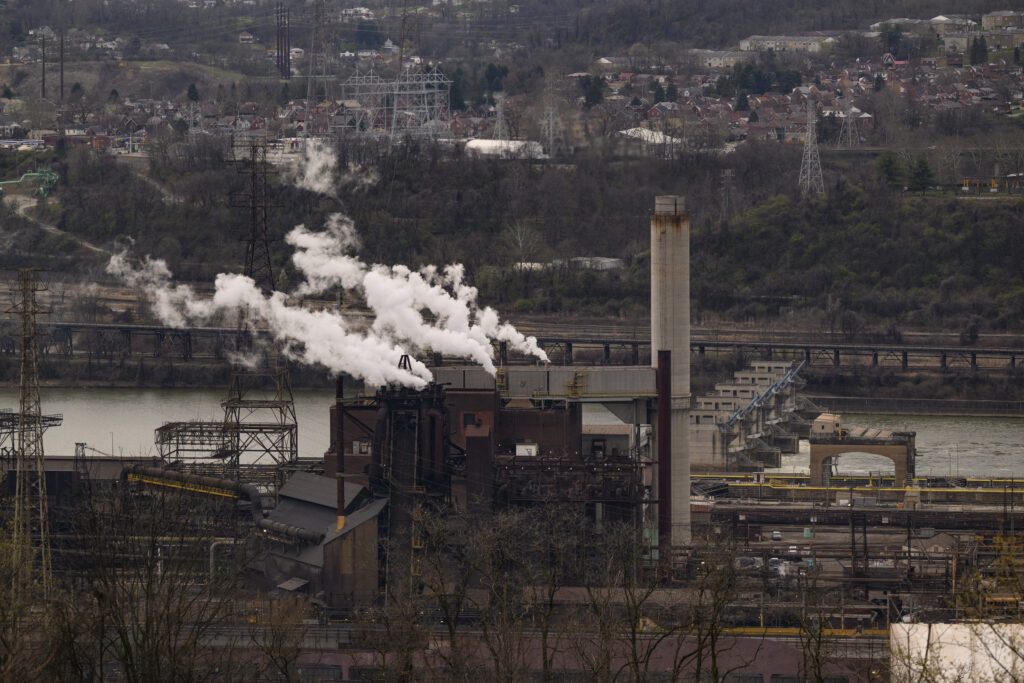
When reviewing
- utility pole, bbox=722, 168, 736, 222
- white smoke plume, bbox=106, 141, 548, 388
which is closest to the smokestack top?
white smoke plume, bbox=106, 141, 548, 388

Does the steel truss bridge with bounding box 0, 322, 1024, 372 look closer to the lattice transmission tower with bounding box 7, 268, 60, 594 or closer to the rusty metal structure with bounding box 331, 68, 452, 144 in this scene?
the rusty metal structure with bounding box 331, 68, 452, 144

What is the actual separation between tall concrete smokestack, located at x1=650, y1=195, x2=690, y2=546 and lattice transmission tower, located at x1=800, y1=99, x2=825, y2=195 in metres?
32.5

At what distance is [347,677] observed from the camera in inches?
971

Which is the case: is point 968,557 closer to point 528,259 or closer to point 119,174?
point 528,259

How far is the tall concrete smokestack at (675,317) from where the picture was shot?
32.0 metres

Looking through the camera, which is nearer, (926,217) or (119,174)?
(926,217)

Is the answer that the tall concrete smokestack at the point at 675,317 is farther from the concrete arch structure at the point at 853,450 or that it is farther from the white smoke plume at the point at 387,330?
the concrete arch structure at the point at 853,450

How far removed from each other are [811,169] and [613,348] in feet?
51.8

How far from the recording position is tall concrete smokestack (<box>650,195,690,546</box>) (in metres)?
32.0

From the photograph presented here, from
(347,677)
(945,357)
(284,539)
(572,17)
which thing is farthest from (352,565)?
(572,17)

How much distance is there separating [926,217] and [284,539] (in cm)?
3720

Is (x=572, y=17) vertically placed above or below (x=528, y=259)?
above

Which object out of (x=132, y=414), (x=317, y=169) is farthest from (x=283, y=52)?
(x=132, y=414)

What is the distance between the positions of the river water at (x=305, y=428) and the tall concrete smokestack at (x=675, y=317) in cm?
926
